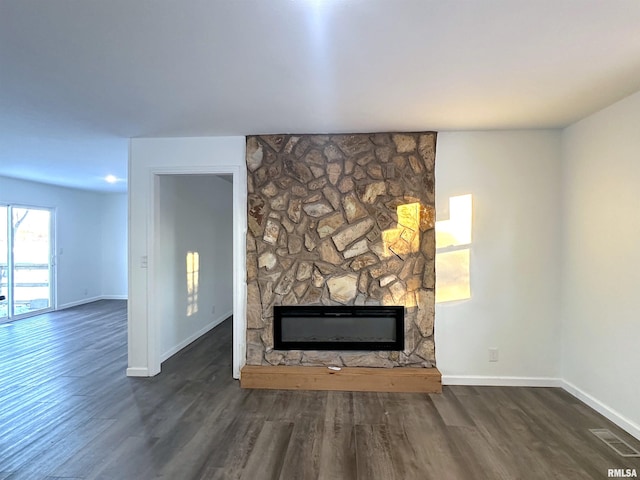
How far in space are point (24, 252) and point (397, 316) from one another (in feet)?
22.1

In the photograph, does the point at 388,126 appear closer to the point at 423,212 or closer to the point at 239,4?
the point at 423,212

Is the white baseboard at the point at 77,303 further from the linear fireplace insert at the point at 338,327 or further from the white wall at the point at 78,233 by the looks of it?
the linear fireplace insert at the point at 338,327

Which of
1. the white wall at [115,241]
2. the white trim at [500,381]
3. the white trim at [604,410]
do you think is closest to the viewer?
the white trim at [604,410]

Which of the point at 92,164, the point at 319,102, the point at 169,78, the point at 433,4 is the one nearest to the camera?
the point at 433,4

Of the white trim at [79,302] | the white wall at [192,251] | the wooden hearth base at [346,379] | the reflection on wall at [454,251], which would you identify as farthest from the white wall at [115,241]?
the reflection on wall at [454,251]

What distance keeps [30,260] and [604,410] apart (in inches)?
331

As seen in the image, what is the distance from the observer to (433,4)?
147 centimetres

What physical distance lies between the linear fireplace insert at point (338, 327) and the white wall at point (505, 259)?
1.48ft

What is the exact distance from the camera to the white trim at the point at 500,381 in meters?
3.27

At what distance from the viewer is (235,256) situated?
11.3 ft

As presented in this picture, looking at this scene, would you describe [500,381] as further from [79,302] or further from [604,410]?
[79,302]

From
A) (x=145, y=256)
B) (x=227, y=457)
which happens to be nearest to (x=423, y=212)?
(x=227, y=457)

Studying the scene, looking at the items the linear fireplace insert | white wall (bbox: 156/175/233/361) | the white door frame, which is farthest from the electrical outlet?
white wall (bbox: 156/175/233/361)

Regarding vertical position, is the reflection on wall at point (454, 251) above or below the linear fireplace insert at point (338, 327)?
above
